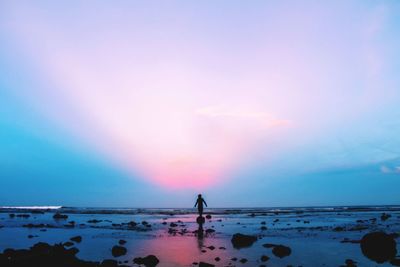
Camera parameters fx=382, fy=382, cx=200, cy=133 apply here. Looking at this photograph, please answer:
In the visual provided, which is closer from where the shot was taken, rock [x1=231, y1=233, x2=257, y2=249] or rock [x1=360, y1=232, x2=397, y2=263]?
rock [x1=360, y1=232, x2=397, y2=263]

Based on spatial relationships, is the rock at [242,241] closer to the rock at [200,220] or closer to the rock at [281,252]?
the rock at [281,252]

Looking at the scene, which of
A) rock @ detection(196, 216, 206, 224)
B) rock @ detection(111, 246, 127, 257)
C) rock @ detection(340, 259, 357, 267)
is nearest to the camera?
rock @ detection(340, 259, 357, 267)

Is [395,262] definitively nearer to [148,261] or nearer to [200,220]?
[148,261]

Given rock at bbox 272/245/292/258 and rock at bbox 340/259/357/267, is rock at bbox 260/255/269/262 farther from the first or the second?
rock at bbox 340/259/357/267

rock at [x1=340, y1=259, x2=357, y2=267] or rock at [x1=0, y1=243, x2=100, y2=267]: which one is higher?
rock at [x1=0, y1=243, x2=100, y2=267]

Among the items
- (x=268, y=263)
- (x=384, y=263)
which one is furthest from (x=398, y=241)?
(x=268, y=263)

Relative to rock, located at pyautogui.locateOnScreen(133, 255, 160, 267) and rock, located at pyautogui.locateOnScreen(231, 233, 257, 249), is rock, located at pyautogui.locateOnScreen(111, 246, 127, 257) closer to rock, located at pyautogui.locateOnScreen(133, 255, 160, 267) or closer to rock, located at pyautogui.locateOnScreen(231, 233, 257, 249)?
rock, located at pyautogui.locateOnScreen(133, 255, 160, 267)

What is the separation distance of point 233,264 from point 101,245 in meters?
11.3

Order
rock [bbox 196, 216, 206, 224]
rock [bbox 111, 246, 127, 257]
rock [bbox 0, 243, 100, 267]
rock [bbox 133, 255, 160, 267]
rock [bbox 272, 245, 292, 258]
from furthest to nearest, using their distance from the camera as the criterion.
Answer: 1. rock [bbox 196, 216, 206, 224]
2. rock [bbox 111, 246, 127, 257]
3. rock [bbox 272, 245, 292, 258]
4. rock [bbox 133, 255, 160, 267]
5. rock [bbox 0, 243, 100, 267]

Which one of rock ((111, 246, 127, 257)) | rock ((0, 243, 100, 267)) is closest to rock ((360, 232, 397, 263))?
rock ((111, 246, 127, 257))

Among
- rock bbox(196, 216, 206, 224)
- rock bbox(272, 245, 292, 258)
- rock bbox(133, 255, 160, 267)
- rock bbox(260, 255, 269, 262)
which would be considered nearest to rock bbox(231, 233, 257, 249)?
rock bbox(272, 245, 292, 258)

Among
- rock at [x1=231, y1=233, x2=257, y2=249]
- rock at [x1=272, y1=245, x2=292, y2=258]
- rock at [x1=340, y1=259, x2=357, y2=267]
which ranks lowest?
rock at [x1=340, y1=259, x2=357, y2=267]

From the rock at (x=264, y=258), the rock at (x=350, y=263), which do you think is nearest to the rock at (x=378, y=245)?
the rock at (x=350, y=263)

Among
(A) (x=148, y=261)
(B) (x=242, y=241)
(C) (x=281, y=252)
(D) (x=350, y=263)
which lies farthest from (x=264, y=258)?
(B) (x=242, y=241)
